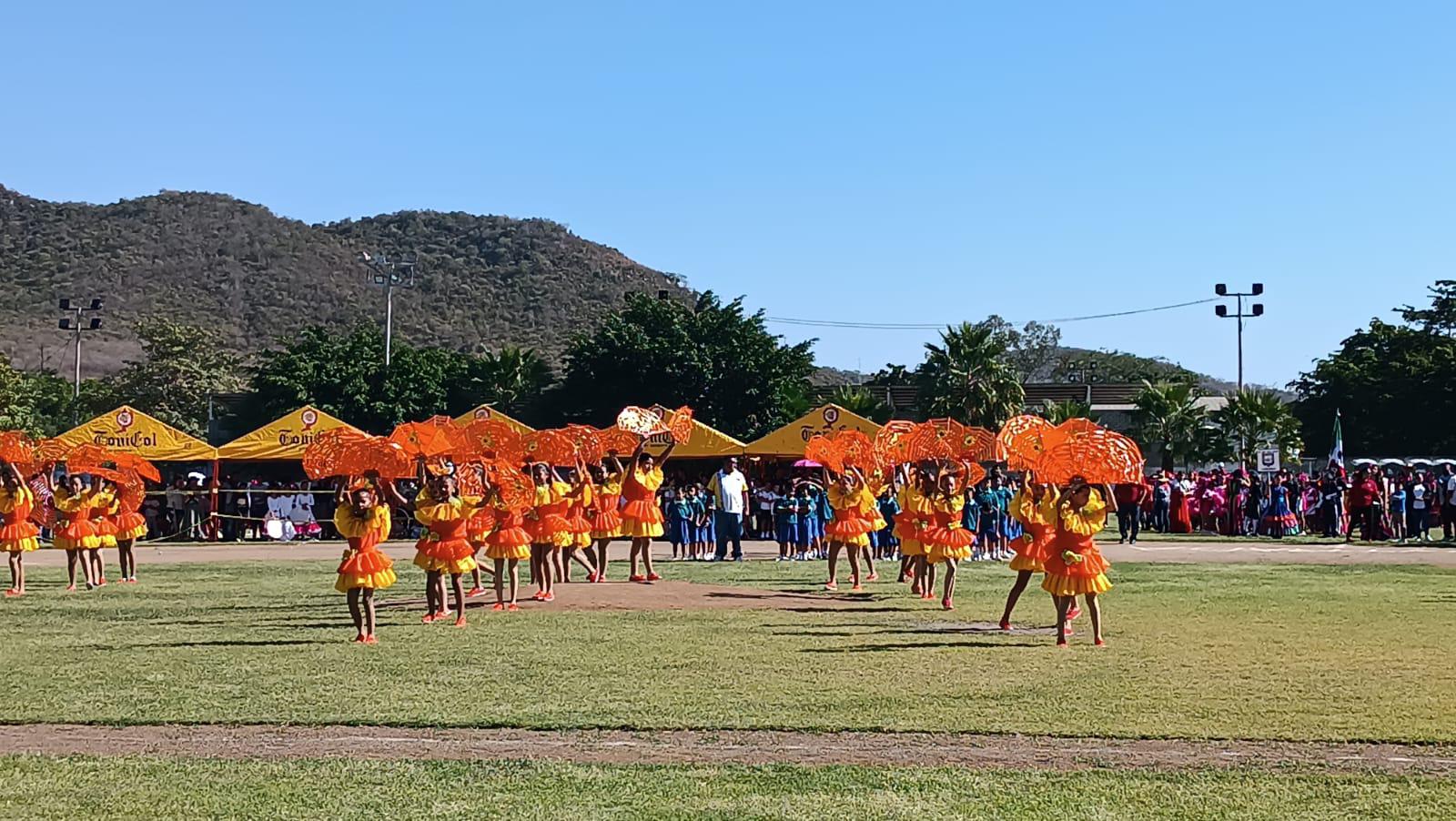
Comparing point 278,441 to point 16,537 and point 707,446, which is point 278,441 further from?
point 16,537

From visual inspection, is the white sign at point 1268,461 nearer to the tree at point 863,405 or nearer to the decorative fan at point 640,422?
the tree at point 863,405

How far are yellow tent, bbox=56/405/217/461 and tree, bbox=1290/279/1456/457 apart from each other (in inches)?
1943

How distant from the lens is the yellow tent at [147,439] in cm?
3534

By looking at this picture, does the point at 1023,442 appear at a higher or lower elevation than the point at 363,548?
higher

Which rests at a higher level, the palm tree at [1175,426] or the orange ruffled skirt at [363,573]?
the palm tree at [1175,426]

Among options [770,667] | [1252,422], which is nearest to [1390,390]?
[1252,422]

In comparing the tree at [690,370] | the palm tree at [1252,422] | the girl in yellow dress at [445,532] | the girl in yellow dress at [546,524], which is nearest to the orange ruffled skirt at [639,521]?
the girl in yellow dress at [546,524]

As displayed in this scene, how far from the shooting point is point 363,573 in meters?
14.4

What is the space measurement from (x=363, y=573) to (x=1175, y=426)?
1749 inches

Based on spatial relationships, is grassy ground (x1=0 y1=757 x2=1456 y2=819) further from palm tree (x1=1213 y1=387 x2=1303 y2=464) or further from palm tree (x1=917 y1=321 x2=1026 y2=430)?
palm tree (x1=1213 y1=387 x2=1303 y2=464)

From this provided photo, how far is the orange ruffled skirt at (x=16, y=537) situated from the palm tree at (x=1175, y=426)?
42176 mm

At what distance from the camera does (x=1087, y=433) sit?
567 inches

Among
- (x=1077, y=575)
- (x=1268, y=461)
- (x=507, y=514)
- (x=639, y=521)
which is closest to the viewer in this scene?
(x=1077, y=575)

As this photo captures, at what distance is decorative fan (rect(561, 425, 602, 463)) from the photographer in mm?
19594
